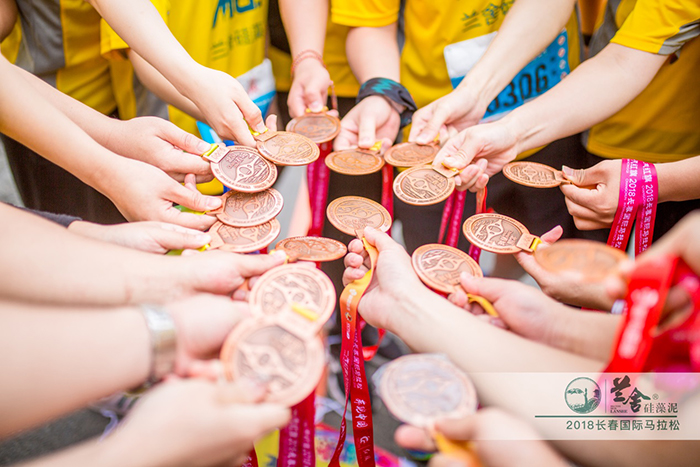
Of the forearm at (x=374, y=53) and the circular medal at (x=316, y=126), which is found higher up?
the forearm at (x=374, y=53)

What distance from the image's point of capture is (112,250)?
3.92ft

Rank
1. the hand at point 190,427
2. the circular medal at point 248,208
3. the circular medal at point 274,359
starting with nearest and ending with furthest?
the hand at point 190,427
the circular medal at point 274,359
the circular medal at point 248,208

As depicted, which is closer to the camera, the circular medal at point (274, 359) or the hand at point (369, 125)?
the circular medal at point (274, 359)

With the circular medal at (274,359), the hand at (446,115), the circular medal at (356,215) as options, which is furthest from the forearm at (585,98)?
the circular medal at (274,359)

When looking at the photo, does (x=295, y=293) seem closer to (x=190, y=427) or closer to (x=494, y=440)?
(x=190, y=427)

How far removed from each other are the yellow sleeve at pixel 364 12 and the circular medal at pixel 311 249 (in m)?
1.22

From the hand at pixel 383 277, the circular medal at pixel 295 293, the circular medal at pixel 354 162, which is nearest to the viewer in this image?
the circular medal at pixel 295 293

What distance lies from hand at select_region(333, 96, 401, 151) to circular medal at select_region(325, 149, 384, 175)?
0.15 feet

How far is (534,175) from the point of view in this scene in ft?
6.11

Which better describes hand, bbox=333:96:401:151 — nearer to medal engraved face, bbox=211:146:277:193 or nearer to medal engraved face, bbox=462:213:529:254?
medal engraved face, bbox=211:146:277:193

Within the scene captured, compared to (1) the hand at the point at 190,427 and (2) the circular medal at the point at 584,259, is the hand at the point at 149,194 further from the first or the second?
(2) the circular medal at the point at 584,259

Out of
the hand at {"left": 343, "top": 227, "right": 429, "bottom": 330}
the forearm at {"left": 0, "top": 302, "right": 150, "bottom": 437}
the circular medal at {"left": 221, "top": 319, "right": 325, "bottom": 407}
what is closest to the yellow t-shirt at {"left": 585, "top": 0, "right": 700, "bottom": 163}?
the hand at {"left": 343, "top": 227, "right": 429, "bottom": 330}

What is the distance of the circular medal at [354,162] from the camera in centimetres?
190

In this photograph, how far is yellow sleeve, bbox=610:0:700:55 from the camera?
1691 millimetres
